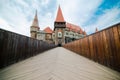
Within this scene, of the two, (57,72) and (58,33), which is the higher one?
(58,33)

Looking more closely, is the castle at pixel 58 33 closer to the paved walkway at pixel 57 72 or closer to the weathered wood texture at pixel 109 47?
the weathered wood texture at pixel 109 47

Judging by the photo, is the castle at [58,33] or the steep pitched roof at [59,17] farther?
the steep pitched roof at [59,17]

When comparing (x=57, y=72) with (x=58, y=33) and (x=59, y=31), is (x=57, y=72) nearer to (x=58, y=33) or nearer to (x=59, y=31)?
(x=58, y=33)

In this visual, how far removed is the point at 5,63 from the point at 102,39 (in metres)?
4.04

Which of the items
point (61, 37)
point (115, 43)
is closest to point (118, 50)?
point (115, 43)

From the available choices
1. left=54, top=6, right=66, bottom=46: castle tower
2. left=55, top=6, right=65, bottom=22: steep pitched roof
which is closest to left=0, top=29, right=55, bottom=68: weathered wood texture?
left=54, top=6, right=66, bottom=46: castle tower

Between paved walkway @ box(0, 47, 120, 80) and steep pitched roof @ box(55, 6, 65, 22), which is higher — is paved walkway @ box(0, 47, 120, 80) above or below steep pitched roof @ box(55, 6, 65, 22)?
below

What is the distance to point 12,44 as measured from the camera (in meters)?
2.98

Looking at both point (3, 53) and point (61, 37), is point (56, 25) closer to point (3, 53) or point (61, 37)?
point (61, 37)

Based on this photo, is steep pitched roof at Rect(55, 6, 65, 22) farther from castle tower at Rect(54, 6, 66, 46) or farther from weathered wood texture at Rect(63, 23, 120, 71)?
weathered wood texture at Rect(63, 23, 120, 71)

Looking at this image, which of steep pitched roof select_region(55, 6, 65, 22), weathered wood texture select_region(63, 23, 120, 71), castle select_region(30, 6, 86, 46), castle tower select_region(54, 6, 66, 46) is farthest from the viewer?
steep pitched roof select_region(55, 6, 65, 22)

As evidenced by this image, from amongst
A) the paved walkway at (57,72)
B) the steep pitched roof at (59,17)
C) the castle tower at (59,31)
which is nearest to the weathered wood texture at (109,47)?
the paved walkway at (57,72)

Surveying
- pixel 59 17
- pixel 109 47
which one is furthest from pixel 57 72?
pixel 59 17

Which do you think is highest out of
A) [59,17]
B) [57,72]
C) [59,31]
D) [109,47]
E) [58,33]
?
[59,17]
